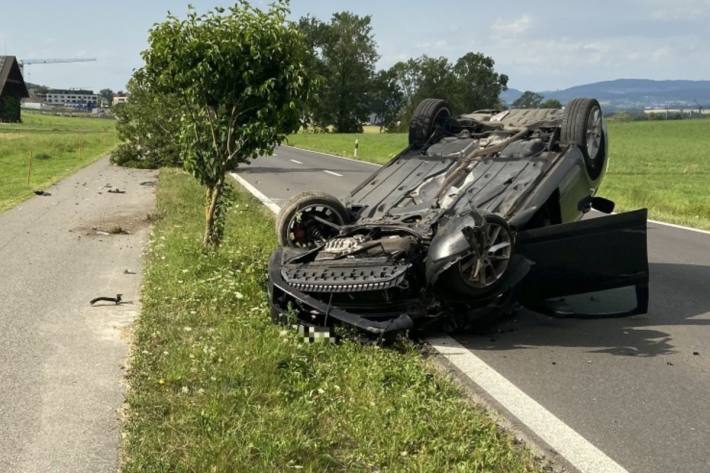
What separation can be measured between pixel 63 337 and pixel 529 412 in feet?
11.7

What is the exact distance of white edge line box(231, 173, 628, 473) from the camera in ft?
11.9

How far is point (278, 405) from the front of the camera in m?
4.12

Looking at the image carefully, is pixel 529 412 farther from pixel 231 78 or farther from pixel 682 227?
pixel 682 227

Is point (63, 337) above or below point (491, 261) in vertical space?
below

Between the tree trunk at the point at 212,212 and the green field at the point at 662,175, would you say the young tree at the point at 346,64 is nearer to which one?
the green field at the point at 662,175

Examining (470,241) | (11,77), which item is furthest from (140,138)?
(11,77)

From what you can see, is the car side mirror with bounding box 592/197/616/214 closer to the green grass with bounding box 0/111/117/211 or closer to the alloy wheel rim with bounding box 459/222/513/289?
the alloy wheel rim with bounding box 459/222/513/289

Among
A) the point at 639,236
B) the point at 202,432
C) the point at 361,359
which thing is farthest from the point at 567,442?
the point at 639,236

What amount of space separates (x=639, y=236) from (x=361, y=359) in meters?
2.59

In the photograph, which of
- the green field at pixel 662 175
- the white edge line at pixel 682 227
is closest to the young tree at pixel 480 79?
the green field at pixel 662 175

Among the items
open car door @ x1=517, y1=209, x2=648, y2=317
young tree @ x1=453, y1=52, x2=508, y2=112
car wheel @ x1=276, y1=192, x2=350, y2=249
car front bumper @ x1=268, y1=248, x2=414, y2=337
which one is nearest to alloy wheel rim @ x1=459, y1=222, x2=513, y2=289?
open car door @ x1=517, y1=209, x2=648, y2=317

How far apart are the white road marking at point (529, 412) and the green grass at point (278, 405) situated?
0.23 metres

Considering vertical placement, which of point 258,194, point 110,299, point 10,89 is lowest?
point 110,299

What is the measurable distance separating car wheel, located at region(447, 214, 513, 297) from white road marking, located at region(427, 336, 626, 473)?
0.48m
